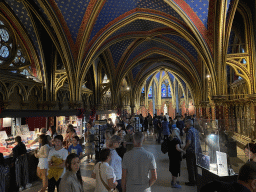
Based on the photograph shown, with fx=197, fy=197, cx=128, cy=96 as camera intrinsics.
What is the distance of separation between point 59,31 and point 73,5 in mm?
1472

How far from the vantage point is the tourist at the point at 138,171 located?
2.51m

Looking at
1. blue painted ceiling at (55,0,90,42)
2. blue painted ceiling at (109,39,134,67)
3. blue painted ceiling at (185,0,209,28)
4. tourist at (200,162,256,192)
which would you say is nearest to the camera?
tourist at (200,162,256,192)

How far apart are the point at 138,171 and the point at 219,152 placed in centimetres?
164

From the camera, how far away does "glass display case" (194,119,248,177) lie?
3215mm

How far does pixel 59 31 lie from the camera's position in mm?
9938

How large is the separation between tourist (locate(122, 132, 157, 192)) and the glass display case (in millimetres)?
1438

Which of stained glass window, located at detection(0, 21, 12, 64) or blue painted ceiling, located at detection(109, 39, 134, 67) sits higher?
blue painted ceiling, located at detection(109, 39, 134, 67)

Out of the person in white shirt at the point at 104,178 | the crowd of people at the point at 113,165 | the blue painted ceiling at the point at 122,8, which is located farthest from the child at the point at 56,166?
the blue painted ceiling at the point at 122,8

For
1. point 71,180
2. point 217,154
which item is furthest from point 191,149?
point 71,180

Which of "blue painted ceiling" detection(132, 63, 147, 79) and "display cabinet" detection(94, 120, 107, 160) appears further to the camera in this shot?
"blue painted ceiling" detection(132, 63, 147, 79)

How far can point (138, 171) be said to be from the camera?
8.28 feet

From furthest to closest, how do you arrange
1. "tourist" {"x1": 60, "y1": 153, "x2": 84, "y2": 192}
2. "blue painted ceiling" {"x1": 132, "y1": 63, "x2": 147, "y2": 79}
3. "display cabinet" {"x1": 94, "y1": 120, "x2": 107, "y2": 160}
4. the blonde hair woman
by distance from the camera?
1. "blue painted ceiling" {"x1": 132, "y1": 63, "x2": 147, "y2": 79}
2. "display cabinet" {"x1": 94, "y1": 120, "x2": 107, "y2": 160}
3. the blonde hair woman
4. "tourist" {"x1": 60, "y1": 153, "x2": 84, "y2": 192}

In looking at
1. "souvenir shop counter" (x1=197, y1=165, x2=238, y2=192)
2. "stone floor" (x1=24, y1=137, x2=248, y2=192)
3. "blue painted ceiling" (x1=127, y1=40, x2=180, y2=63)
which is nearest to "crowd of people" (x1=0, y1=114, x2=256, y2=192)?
"stone floor" (x1=24, y1=137, x2=248, y2=192)

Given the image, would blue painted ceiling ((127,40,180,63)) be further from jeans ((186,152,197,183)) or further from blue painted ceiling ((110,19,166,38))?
jeans ((186,152,197,183))
